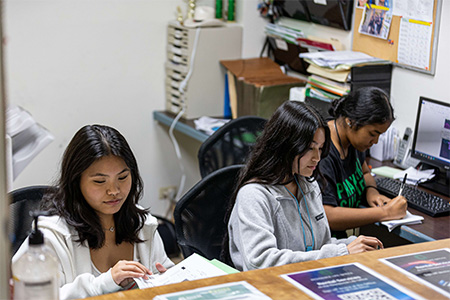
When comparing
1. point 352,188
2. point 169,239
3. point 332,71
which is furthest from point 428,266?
point 169,239

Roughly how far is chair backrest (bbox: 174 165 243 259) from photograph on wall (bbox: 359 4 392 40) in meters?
1.33

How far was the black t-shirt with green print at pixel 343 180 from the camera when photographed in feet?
7.57

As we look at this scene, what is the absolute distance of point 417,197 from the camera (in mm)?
2473

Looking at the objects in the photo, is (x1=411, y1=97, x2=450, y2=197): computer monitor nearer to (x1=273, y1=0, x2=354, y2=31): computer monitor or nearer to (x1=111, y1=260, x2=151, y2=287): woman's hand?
(x1=273, y1=0, x2=354, y2=31): computer monitor

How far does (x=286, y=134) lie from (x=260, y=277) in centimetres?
63

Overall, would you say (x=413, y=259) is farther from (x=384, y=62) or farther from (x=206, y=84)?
(x=206, y=84)

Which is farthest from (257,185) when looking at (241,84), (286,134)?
(241,84)

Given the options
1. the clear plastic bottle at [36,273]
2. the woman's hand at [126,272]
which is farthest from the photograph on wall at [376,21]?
the clear plastic bottle at [36,273]

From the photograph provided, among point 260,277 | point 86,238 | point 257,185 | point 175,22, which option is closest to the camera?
point 260,277

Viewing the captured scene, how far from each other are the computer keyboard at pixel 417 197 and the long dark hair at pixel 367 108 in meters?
0.31

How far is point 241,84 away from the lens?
11.4 ft

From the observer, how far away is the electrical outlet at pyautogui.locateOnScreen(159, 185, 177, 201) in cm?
398

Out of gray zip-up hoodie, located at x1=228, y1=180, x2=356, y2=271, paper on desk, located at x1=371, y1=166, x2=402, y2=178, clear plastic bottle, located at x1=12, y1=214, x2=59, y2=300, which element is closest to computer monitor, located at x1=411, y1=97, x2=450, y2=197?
paper on desk, located at x1=371, y1=166, x2=402, y2=178

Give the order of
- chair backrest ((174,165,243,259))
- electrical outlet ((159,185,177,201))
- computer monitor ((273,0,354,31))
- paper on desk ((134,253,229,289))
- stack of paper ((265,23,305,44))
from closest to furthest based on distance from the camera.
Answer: paper on desk ((134,253,229,289))
chair backrest ((174,165,243,259))
computer monitor ((273,0,354,31))
stack of paper ((265,23,305,44))
electrical outlet ((159,185,177,201))
